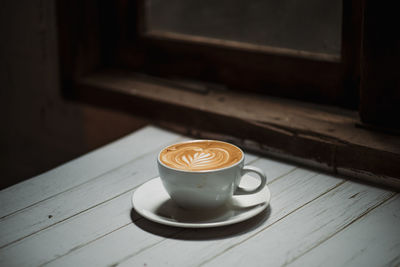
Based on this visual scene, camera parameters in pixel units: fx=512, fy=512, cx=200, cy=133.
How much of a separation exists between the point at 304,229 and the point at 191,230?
6.9 inches

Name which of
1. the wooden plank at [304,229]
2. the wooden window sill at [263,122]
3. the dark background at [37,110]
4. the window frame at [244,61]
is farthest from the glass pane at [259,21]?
the wooden plank at [304,229]

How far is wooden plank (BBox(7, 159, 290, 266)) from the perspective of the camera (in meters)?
0.73

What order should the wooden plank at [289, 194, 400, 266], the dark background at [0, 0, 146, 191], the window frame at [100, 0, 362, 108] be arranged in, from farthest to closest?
1. the dark background at [0, 0, 146, 191]
2. the window frame at [100, 0, 362, 108]
3. the wooden plank at [289, 194, 400, 266]

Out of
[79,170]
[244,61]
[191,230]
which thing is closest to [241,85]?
[244,61]

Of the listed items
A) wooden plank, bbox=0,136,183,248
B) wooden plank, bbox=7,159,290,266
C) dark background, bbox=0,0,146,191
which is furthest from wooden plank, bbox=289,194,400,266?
dark background, bbox=0,0,146,191

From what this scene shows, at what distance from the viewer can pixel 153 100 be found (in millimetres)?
1268

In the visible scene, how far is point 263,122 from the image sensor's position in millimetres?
1104

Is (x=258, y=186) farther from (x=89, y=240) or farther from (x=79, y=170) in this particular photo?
(x=79, y=170)

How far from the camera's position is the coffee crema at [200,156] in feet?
Answer: 2.65

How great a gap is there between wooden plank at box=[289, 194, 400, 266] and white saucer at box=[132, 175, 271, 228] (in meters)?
0.12

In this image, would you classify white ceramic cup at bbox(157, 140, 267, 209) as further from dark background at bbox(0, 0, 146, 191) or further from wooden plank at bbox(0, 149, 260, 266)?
dark background at bbox(0, 0, 146, 191)

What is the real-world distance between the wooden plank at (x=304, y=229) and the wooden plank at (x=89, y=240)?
12cm

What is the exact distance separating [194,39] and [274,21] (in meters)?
0.24

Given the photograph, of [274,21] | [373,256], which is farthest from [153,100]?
[373,256]
